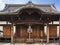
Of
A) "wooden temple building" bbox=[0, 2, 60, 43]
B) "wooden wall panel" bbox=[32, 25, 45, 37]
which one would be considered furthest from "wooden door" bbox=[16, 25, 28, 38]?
"wooden wall panel" bbox=[32, 25, 45, 37]

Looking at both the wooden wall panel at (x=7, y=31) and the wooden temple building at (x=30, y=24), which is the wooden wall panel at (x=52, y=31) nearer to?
the wooden temple building at (x=30, y=24)

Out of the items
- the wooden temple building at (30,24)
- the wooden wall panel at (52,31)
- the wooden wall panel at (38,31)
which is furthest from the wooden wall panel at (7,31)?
the wooden wall panel at (52,31)

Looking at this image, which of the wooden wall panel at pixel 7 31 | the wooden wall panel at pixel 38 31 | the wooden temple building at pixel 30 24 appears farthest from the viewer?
the wooden wall panel at pixel 38 31

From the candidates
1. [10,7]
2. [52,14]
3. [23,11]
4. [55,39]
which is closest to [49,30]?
[55,39]

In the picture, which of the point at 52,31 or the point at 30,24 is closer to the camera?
the point at 30,24

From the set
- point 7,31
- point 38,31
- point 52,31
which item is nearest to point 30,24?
point 38,31

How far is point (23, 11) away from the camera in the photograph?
16047mm

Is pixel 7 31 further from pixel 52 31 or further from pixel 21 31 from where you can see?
pixel 52 31

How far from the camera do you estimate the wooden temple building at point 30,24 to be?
16047mm

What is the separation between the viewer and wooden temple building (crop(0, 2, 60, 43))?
16.0 meters

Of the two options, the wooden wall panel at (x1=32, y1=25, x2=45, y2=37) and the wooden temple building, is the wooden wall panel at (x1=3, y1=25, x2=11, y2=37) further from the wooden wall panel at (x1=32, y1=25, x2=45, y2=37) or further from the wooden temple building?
the wooden wall panel at (x1=32, y1=25, x2=45, y2=37)

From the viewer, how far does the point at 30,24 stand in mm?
17172

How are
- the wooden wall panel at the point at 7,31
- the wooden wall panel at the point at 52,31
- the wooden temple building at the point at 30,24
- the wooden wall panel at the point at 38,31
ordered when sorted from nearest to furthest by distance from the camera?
the wooden temple building at the point at 30,24, the wooden wall panel at the point at 52,31, the wooden wall panel at the point at 7,31, the wooden wall panel at the point at 38,31

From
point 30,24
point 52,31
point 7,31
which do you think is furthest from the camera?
point 7,31
